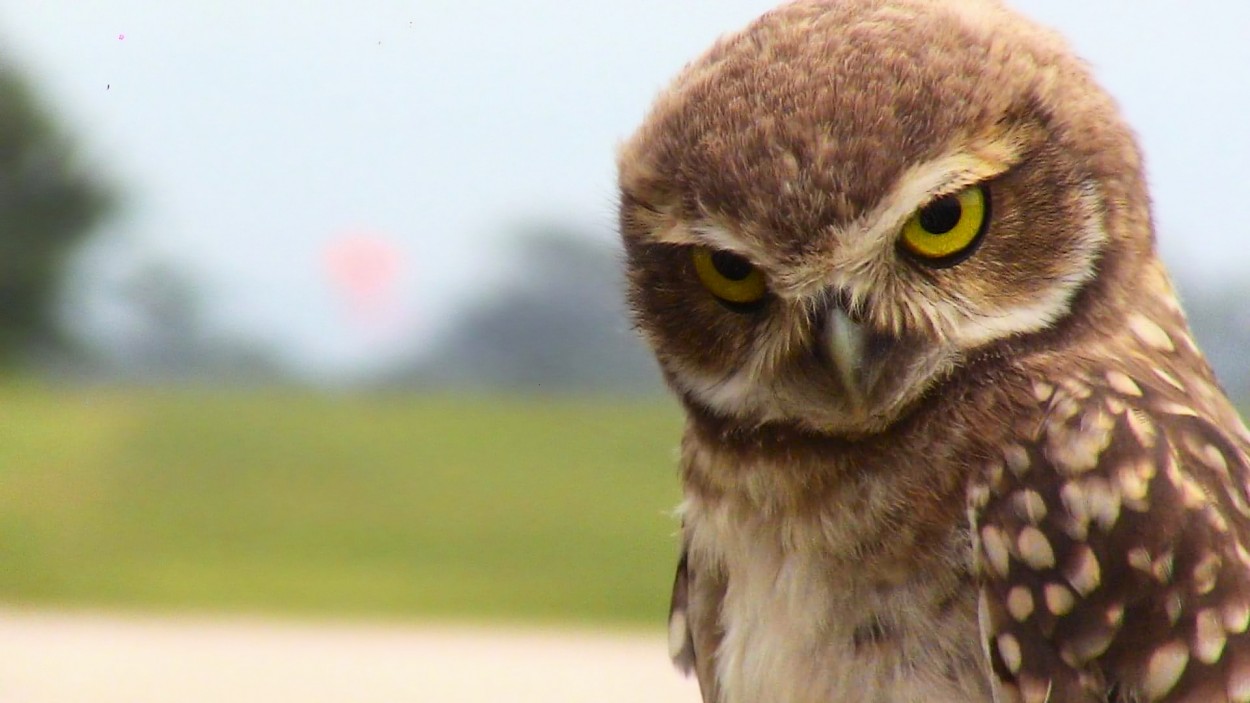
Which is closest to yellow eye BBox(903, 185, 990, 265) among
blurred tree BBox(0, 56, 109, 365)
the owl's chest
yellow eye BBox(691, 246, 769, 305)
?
yellow eye BBox(691, 246, 769, 305)

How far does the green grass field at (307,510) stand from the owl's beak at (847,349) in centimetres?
209

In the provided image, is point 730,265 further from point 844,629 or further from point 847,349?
point 844,629

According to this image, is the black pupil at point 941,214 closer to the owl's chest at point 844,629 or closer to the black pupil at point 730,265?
the black pupil at point 730,265

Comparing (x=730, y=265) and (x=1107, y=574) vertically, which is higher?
(x=730, y=265)

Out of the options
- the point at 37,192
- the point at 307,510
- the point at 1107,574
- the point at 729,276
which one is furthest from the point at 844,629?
the point at 307,510

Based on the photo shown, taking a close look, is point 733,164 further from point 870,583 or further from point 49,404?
point 49,404

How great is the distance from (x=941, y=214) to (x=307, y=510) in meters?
4.26

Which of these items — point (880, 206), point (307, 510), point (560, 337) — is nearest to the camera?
point (880, 206)

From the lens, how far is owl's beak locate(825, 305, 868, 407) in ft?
3.67

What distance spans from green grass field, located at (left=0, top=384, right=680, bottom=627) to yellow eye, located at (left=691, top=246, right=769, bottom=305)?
203 centimetres

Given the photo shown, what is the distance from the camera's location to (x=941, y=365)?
1156mm

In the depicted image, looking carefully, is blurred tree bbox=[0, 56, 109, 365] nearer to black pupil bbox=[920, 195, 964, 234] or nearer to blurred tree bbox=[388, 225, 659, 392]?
blurred tree bbox=[388, 225, 659, 392]

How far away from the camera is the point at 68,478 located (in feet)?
13.8

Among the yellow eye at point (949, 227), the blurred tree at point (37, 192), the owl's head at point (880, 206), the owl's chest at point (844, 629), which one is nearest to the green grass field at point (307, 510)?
the blurred tree at point (37, 192)
